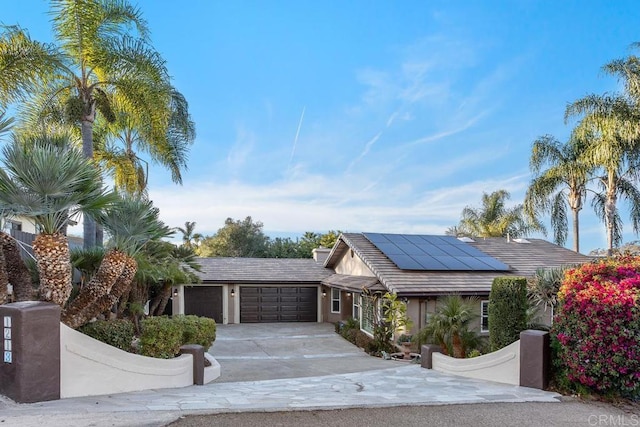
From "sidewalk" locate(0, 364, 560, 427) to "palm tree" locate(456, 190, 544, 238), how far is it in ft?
77.8

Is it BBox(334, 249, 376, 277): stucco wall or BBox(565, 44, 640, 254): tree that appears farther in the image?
BBox(334, 249, 376, 277): stucco wall

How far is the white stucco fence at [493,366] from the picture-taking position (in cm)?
882

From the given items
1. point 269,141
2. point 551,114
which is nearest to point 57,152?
point 269,141

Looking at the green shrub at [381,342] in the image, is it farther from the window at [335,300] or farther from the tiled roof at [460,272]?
the window at [335,300]

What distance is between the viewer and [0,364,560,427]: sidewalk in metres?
5.46

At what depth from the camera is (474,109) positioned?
1847cm

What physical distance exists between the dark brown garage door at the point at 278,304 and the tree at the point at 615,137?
14252mm

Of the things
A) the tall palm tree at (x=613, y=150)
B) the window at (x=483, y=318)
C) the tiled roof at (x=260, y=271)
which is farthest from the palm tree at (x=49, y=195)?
the tall palm tree at (x=613, y=150)

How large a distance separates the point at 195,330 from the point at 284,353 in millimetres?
5424

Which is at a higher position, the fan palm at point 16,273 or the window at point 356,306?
the fan palm at point 16,273

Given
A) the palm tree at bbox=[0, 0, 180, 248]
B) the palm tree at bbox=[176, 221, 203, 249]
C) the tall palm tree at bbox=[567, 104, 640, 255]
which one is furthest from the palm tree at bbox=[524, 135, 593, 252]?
the palm tree at bbox=[176, 221, 203, 249]

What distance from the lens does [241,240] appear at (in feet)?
125

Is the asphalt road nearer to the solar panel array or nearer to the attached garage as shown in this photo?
the solar panel array

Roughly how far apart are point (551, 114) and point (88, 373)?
22652 millimetres
